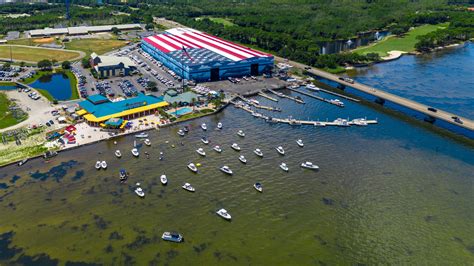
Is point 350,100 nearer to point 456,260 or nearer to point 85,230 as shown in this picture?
point 456,260

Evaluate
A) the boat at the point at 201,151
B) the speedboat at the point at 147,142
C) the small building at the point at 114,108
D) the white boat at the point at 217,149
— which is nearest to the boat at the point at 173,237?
the boat at the point at 201,151

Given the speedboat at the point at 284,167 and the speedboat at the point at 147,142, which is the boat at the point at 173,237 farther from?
the speedboat at the point at 147,142

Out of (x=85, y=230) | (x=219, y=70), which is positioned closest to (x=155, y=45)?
(x=219, y=70)

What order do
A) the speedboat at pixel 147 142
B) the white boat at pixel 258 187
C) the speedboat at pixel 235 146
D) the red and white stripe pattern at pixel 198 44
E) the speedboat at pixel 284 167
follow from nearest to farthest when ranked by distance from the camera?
the white boat at pixel 258 187 → the speedboat at pixel 284 167 → the speedboat at pixel 235 146 → the speedboat at pixel 147 142 → the red and white stripe pattern at pixel 198 44

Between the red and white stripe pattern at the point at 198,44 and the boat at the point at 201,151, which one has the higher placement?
the red and white stripe pattern at the point at 198,44

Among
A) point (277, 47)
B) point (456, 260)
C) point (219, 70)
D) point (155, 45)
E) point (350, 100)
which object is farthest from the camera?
point (277, 47)

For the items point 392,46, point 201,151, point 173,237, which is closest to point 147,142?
point 201,151

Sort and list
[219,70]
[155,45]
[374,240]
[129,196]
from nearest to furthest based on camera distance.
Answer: [374,240]
[129,196]
[219,70]
[155,45]

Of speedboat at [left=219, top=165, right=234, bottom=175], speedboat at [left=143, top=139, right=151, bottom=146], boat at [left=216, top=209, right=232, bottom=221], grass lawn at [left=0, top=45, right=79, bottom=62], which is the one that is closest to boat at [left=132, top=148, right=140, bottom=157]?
speedboat at [left=143, top=139, right=151, bottom=146]
